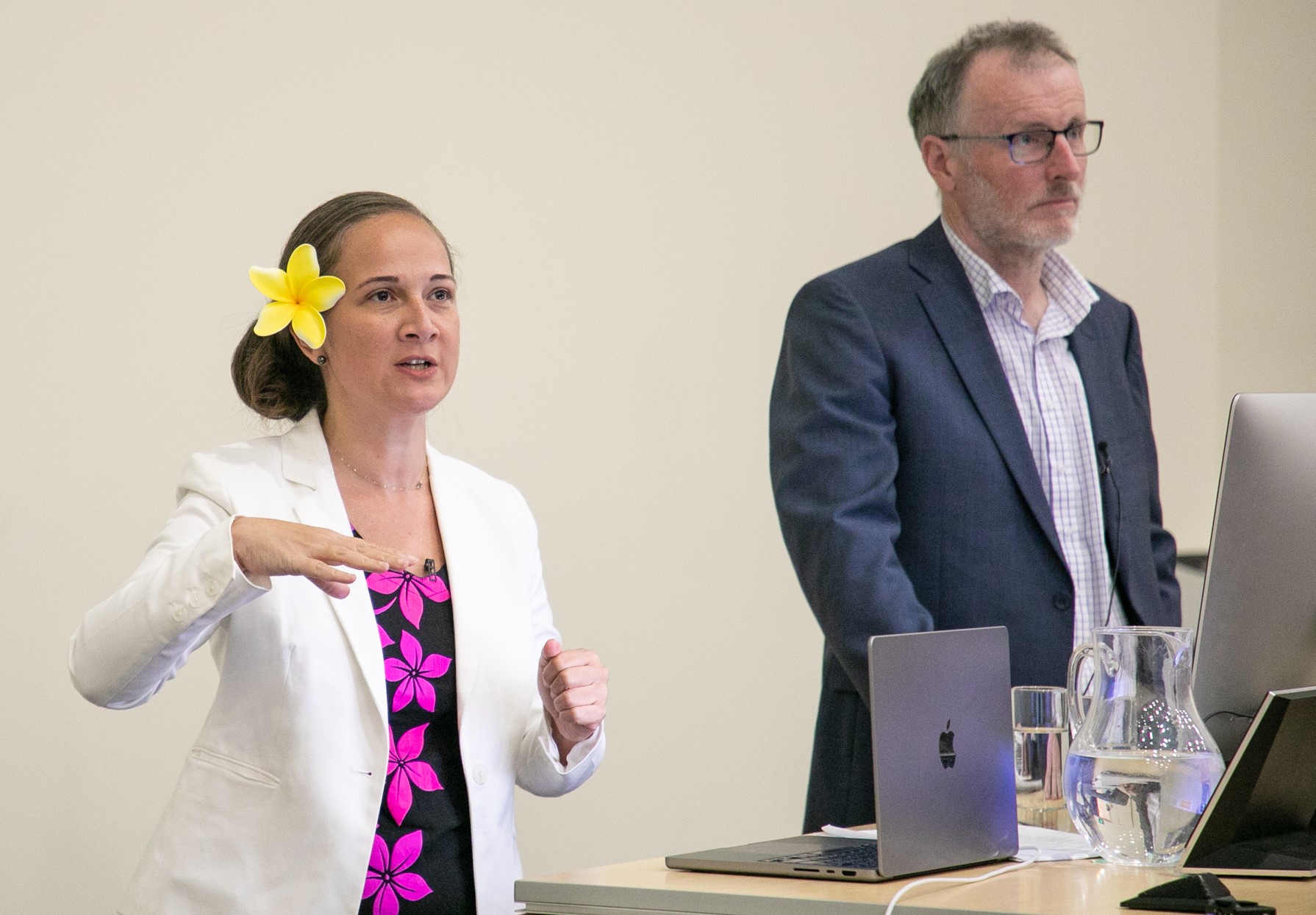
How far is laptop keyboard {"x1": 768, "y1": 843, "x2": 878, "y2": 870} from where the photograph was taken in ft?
4.50

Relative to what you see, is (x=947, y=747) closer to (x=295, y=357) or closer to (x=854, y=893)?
(x=854, y=893)

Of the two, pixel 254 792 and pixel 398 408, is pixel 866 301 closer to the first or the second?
pixel 398 408

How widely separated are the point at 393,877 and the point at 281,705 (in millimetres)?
262

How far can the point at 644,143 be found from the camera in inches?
136

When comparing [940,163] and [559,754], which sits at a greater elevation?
[940,163]

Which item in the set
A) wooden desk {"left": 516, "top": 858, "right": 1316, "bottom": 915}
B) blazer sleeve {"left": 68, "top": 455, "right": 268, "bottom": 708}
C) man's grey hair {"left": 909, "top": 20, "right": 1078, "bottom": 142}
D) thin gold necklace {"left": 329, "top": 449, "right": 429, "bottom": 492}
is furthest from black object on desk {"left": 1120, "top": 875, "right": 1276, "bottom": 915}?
man's grey hair {"left": 909, "top": 20, "right": 1078, "bottom": 142}

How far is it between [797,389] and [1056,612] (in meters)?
0.53

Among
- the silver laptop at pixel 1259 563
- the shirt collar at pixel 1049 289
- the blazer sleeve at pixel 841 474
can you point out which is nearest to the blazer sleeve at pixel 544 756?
the blazer sleeve at pixel 841 474

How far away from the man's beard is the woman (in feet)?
2.96

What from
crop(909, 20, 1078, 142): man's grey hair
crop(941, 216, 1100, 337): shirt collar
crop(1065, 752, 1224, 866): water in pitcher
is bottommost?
crop(1065, 752, 1224, 866): water in pitcher

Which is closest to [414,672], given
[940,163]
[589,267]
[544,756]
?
[544,756]

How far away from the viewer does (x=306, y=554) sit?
5.33ft

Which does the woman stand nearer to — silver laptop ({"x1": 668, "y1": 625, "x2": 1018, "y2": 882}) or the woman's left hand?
the woman's left hand

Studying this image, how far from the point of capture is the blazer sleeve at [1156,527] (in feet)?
8.05
